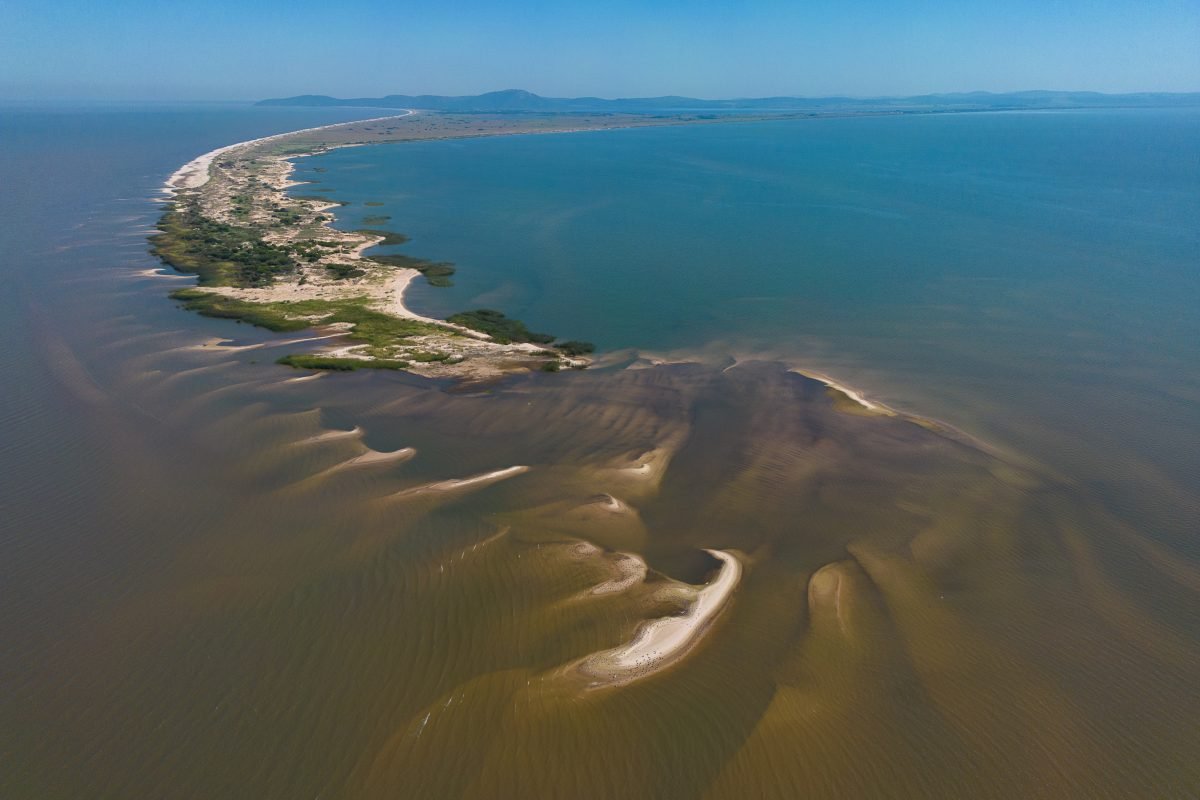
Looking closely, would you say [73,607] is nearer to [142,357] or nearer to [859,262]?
[142,357]

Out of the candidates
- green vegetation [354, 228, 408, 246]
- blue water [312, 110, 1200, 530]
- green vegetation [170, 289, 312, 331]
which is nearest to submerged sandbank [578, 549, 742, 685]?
blue water [312, 110, 1200, 530]

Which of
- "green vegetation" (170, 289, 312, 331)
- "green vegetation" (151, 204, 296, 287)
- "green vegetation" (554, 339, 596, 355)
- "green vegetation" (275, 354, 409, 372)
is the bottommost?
"green vegetation" (554, 339, 596, 355)

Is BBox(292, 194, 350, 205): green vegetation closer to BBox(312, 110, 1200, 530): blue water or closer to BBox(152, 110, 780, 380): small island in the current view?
BBox(152, 110, 780, 380): small island

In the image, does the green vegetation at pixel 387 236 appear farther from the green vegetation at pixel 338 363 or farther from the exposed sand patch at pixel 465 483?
the exposed sand patch at pixel 465 483

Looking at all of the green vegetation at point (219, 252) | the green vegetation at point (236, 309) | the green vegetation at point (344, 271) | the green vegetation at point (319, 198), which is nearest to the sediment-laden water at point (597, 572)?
the green vegetation at point (236, 309)

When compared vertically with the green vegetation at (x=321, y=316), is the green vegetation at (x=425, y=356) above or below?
below

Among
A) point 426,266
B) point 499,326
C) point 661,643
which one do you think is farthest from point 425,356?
point 661,643
